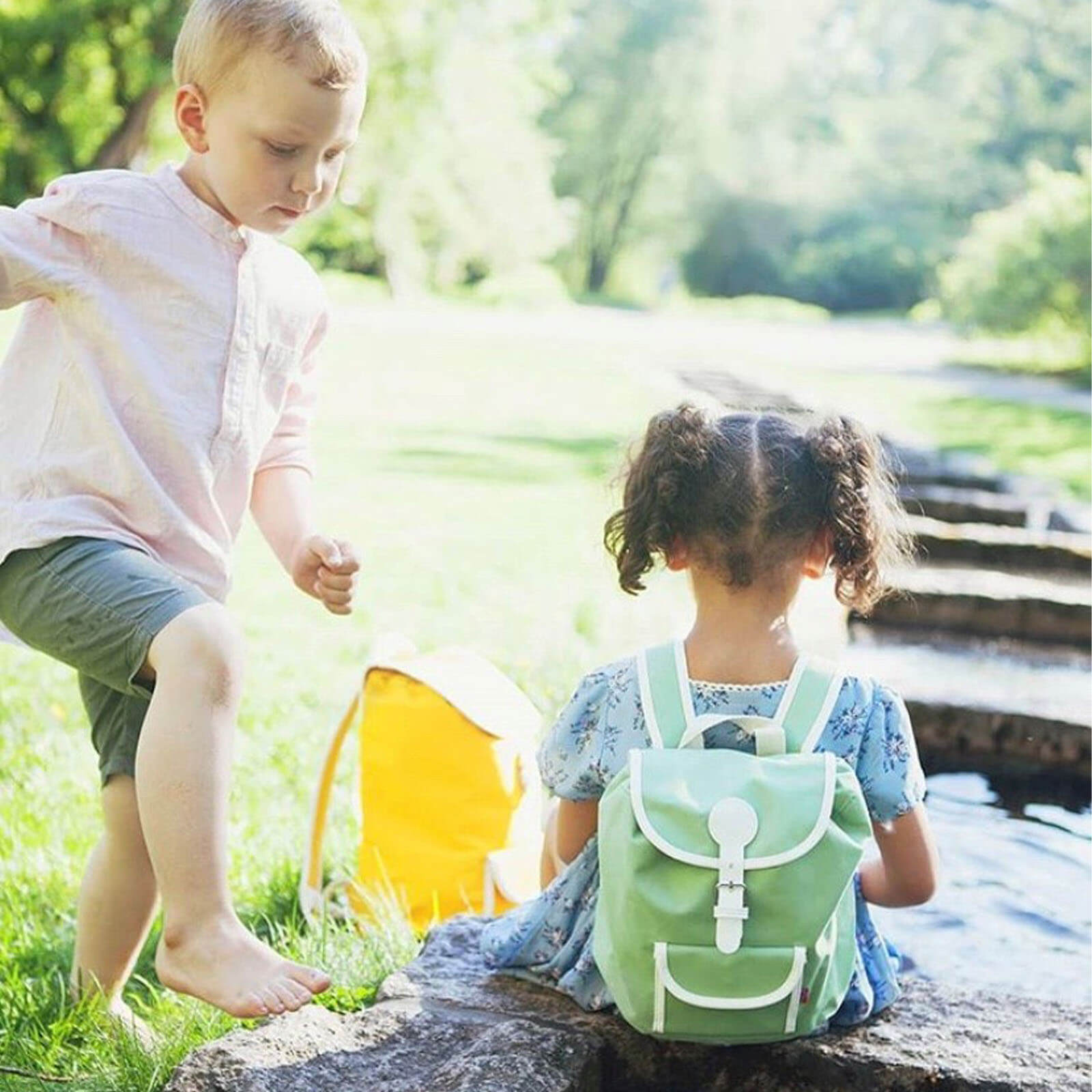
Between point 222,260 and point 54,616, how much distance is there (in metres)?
0.57

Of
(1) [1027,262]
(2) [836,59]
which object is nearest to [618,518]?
(1) [1027,262]

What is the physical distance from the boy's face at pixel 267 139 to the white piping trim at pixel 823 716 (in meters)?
1.01

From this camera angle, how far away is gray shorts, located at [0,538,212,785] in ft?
7.10

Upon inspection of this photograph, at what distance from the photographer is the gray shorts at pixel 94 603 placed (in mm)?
2164

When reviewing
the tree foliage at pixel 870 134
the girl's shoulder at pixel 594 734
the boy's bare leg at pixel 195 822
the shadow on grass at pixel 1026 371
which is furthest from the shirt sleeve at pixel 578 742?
the tree foliage at pixel 870 134

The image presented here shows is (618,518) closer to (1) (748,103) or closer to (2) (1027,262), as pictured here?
(2) (1027,262)

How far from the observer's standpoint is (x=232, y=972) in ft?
6.72

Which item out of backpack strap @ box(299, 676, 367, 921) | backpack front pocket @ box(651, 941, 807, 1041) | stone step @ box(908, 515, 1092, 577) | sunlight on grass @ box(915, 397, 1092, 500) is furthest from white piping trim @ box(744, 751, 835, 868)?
sunlight on grass @ box(915, 397, 1092, 500)

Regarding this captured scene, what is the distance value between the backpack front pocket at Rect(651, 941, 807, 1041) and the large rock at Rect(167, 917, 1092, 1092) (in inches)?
6.9

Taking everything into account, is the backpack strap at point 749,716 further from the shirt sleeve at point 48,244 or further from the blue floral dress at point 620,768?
the shirt sleeve at point 48,244

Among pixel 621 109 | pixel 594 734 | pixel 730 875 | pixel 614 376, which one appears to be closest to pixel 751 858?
pixel 730 875

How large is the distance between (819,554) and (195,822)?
3.03 feet

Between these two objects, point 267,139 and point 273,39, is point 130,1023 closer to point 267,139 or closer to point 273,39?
point 267,139

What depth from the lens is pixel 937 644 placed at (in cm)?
579
